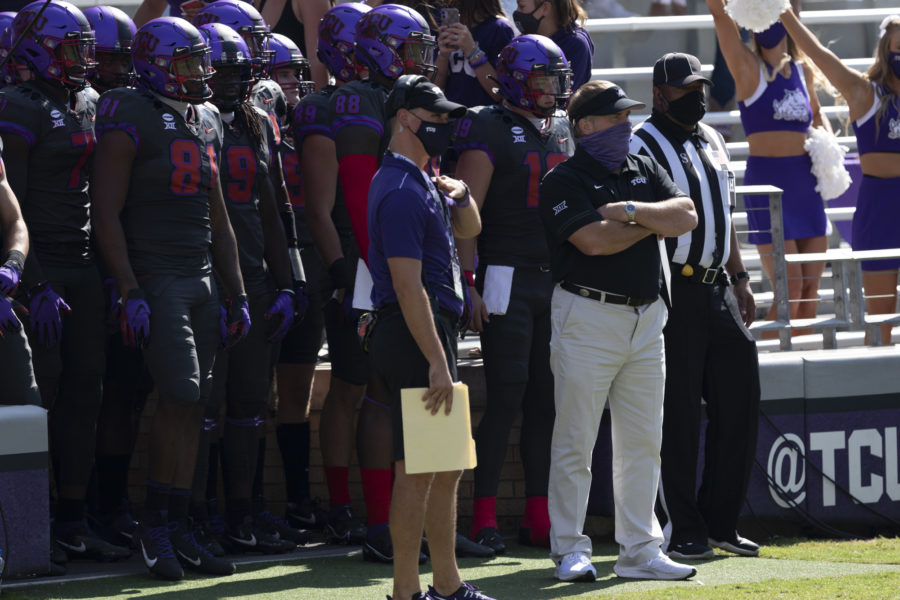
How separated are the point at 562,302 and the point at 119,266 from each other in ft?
5.63

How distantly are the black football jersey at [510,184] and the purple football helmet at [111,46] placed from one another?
4.87 ft

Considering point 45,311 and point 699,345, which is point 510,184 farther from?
point 45,311

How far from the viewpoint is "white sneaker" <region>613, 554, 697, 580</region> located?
5.89 meters

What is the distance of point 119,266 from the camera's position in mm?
5852

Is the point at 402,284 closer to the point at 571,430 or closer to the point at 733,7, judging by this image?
the point at 571,430

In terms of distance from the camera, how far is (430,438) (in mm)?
5004

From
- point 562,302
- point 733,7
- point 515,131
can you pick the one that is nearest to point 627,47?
point 733,7

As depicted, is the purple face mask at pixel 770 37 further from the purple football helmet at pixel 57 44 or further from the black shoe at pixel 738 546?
the purple football helmet at pixel 57 44

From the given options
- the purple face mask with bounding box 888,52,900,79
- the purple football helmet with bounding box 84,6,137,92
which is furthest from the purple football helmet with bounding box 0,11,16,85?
the purple face mask with bounding box 888,52,900,79

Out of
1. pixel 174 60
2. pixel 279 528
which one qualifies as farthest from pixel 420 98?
pixel 279 528

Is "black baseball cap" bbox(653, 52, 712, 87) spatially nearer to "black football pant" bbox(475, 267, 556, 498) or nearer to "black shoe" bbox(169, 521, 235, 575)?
"black football pant" bbox(475, 267, 556, 498)

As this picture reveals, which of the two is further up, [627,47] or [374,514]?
[627,47]

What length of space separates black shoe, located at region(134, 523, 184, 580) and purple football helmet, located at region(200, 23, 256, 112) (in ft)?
5.85

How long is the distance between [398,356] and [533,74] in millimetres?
1986
